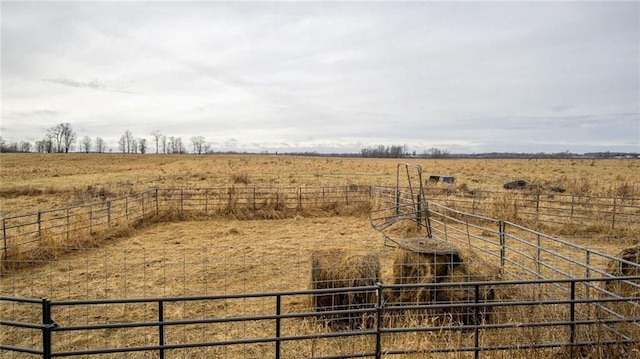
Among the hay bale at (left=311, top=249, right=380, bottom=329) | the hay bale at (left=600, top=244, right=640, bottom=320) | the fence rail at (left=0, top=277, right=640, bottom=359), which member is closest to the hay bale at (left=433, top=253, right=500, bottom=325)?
the fence rail at (left=0, top=277, right=640, bottom=359)

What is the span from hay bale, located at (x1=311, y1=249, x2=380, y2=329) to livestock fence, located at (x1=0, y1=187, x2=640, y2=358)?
93 mm

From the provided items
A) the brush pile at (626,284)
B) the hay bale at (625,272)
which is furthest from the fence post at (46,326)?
the hay bale at (625,272)

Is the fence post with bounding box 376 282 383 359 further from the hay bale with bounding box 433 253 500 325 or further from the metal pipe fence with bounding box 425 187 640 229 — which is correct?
the metal pipe fence with bounding box 425 187 640 229

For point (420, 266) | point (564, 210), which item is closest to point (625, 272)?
point (420, 266)

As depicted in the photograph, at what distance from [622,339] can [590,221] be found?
42.1ft

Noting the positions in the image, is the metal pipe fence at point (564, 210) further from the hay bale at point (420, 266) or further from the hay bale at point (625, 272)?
the hay bale at point (420, 266)

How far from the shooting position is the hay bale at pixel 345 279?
22.7 feet

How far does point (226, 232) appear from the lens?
572 inches

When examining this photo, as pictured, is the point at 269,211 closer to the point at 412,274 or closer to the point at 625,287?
the point at 412,274

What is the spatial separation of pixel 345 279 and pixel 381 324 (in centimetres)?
195

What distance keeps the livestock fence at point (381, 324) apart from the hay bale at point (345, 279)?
3.6 inches

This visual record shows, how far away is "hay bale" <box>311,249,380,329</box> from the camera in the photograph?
6910 millimetres

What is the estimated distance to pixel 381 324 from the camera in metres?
5.00

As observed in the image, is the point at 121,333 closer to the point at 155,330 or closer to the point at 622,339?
the point at 155,330
